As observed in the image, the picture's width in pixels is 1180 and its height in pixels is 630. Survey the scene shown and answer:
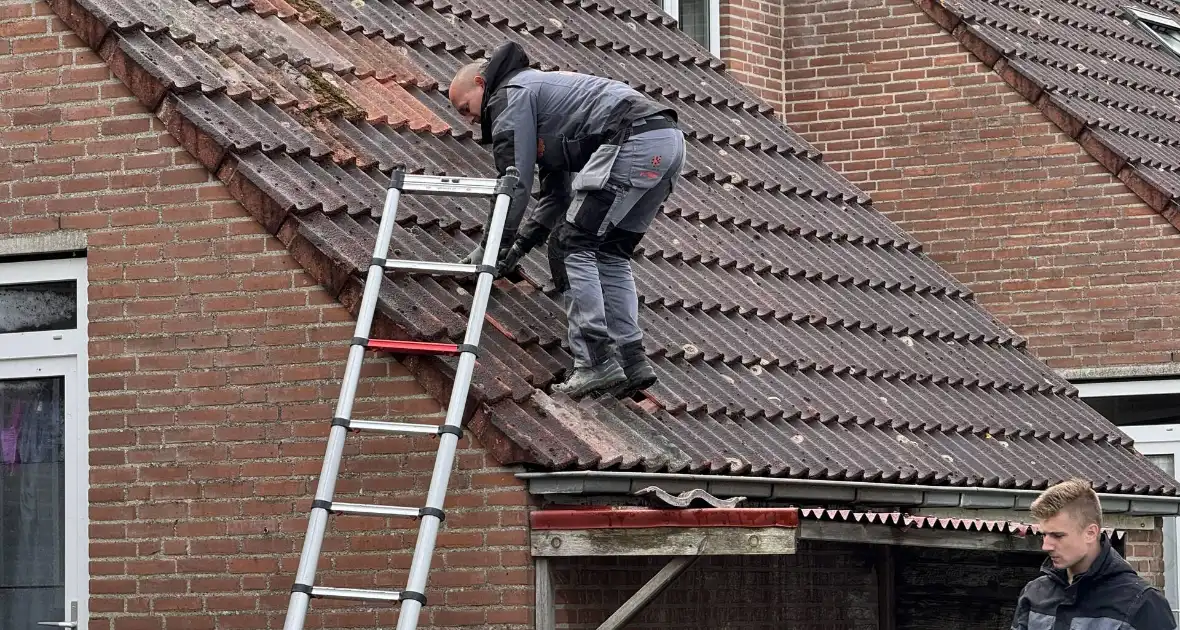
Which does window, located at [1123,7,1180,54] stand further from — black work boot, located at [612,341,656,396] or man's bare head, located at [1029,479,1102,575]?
man's bare head, located at [1029,479,1102,575]

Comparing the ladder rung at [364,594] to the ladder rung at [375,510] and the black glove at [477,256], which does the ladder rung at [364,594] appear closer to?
the ladder rung at [375,510]

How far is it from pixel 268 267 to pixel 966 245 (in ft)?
23.9

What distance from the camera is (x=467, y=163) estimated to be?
31.9ft

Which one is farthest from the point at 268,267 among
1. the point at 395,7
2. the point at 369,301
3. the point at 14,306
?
the point at 395,7

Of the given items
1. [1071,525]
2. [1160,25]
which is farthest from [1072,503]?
[1160,25]

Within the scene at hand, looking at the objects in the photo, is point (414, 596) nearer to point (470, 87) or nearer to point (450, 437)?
point (450, 437)

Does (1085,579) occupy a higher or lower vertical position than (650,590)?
higher

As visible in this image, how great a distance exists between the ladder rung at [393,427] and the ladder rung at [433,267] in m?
0.65

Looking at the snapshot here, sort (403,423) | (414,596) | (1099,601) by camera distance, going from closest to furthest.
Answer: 1. (1099,601)
2. (414,596)
3. (403,423)

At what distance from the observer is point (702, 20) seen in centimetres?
1488

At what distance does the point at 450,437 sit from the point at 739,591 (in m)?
2.79

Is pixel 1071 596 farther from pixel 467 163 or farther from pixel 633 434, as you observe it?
pixel 467 163

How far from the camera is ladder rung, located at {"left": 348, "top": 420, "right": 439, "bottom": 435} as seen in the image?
7.72 meters

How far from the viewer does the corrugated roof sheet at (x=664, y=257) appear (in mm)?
8453
